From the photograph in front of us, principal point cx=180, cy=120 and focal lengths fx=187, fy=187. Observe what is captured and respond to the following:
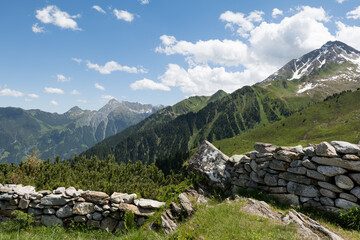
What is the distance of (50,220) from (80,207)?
1.90m

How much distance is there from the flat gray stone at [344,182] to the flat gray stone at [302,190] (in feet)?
3.37

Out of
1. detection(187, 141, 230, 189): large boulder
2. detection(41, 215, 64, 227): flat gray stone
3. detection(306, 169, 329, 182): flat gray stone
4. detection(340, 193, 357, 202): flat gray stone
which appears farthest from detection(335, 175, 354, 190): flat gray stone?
detection(41, 215, 64, 227): flat gray stone

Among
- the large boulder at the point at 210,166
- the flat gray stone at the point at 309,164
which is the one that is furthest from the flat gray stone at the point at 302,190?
the large boulder at the point at 210,166

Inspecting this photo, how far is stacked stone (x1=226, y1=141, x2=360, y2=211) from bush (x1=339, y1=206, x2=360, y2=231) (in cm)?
36

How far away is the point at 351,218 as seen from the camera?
8.09 metres

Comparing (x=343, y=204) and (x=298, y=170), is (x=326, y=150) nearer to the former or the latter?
(x=298, y=170)

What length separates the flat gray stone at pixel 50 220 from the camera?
1041cm

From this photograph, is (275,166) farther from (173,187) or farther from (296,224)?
(173,187)

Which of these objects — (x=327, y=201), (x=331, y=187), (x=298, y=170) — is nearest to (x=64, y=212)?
(x=298, y=170)

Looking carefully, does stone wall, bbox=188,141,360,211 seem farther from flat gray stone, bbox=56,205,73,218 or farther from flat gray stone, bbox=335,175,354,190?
flat gray stone, bbox=56,205,73,218

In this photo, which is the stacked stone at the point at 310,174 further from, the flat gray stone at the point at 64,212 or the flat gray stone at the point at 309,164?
the flat gray stone at the point at 64,212

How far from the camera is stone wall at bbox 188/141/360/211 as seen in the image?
873cm

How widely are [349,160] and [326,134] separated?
208786mm

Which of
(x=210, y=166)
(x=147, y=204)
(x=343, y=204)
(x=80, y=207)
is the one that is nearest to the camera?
(x=343, y=204)
